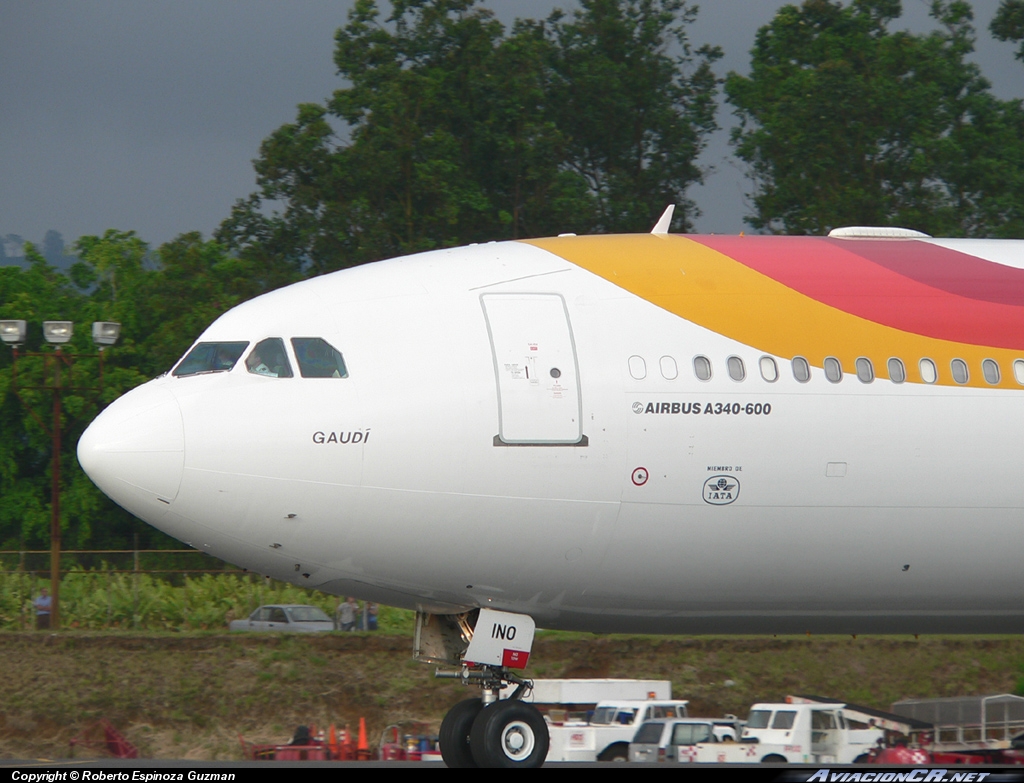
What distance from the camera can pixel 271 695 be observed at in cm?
2862

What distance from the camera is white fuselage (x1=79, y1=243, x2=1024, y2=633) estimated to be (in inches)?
492

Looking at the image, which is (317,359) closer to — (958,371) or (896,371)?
Result: (896,371)

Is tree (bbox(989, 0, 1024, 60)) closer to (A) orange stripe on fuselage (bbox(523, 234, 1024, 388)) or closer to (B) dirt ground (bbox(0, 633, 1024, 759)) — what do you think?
(B) dirt ground (bbox(0, 633, 1024, 759))

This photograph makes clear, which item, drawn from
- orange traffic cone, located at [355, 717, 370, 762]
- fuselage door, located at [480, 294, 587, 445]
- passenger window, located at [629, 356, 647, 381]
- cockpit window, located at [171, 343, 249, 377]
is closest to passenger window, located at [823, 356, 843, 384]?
passenger window, located at [629, 356, 647, 381]

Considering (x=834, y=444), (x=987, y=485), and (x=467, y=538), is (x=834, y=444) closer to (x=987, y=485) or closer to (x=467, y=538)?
(x=987, y=485)

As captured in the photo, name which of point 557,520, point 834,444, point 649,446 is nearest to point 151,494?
point 557,520

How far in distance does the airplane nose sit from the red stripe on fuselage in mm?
5471

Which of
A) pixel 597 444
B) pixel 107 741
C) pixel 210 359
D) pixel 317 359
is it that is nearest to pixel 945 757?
pixel 597 444

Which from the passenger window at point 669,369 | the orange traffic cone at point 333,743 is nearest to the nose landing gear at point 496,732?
the passenger window at point 669,369

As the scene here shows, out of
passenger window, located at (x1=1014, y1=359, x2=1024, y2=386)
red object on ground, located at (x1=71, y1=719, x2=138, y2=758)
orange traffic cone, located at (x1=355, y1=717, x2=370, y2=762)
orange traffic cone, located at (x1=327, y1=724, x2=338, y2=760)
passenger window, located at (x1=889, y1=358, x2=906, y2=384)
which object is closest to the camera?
passenger window, located at (x1=889, y1=358, x2=906, y2=384)

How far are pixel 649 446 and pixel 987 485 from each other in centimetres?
334

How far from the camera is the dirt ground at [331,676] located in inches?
1095

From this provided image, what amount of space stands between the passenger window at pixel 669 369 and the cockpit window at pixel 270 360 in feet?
10.8

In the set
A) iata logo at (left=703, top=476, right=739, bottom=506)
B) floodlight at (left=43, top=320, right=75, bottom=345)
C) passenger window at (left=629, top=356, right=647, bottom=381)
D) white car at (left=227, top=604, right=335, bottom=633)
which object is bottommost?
white car at (left=227, top=604, right=335, bottom=633)
